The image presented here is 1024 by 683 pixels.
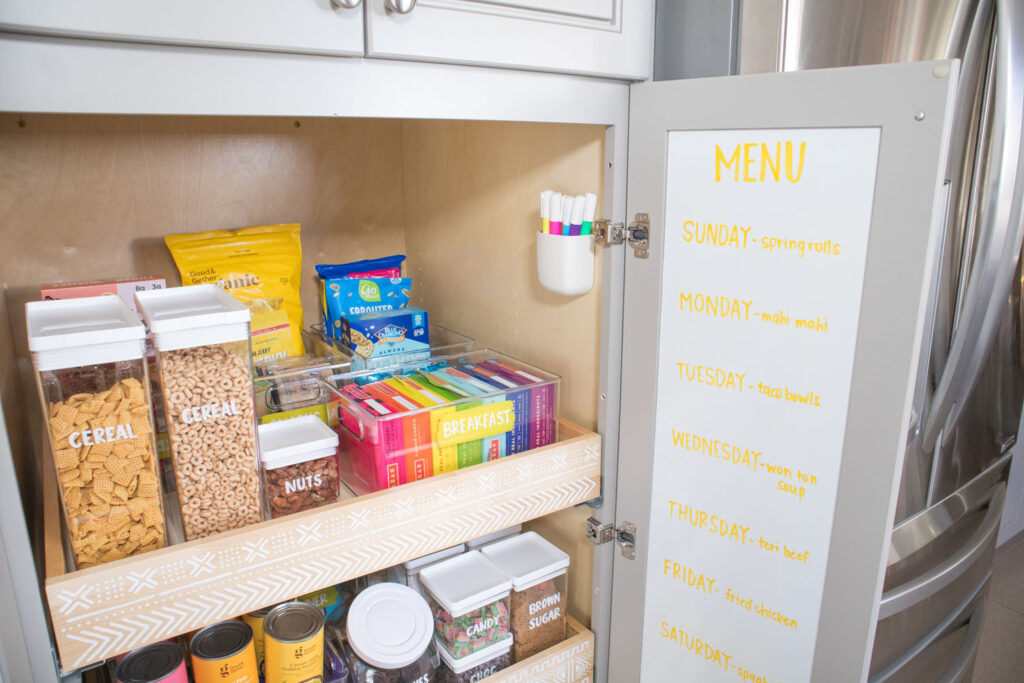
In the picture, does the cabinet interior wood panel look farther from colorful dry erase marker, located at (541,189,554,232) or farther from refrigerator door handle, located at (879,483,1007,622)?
refrigerator door handle, located at (879,483,1007,622)

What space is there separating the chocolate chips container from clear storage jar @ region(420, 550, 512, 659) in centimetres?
27

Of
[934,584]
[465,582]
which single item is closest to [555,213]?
[465,582]

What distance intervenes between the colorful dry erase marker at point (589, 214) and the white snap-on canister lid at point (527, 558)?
56cm

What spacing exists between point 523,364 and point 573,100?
490 mm

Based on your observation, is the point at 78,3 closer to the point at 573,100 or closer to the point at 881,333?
the point at 573,100

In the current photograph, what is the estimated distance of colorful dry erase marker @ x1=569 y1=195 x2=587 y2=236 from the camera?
105 cm

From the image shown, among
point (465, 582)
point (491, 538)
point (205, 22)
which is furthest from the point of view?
point (491, 538)

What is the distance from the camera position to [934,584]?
1300mm

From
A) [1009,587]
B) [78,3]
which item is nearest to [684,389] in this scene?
[78,3]

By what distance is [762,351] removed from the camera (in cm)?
89

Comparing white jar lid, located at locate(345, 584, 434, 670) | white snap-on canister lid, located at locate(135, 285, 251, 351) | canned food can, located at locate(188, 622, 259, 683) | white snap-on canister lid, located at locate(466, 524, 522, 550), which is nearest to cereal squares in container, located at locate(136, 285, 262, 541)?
white snap-on canister lid, located at locate(135, 285, 251, 351)

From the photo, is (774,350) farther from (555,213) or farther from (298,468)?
(298,468)

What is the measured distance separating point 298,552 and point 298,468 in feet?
0.36

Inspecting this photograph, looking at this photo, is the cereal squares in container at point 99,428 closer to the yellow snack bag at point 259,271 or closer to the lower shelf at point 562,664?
the yellow snack bag at point 259,271
